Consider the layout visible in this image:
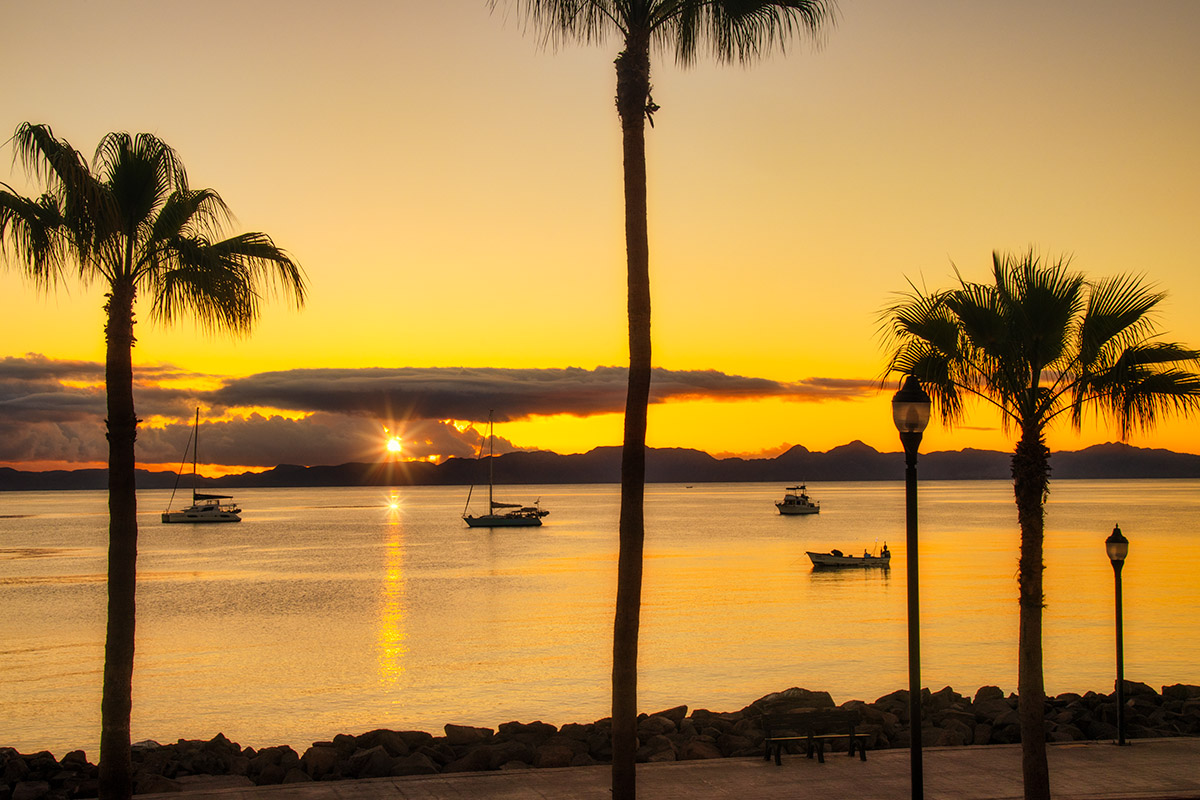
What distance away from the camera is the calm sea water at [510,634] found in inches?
1201

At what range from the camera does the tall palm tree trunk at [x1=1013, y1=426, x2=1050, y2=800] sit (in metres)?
11.0

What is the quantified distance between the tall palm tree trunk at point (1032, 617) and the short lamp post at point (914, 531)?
122cm

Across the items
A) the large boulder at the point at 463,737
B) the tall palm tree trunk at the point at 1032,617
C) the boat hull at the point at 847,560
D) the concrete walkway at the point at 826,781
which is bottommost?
the boat hull at the point at 847,560

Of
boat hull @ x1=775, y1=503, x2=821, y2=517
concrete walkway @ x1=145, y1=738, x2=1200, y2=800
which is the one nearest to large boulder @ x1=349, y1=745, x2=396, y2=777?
concrete walkway @ x1=145, y1=738, x2=1200, y2=800

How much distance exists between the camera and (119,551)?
35.0 feet

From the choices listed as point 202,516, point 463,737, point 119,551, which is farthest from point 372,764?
point 202,516

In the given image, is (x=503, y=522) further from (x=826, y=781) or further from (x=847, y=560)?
(x=826, y=781)

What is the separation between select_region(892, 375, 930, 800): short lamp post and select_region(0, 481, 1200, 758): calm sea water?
60.1 feet

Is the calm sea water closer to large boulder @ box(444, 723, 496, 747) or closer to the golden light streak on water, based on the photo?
the golden light streak on water

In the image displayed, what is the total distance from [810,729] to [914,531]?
17.8 feet

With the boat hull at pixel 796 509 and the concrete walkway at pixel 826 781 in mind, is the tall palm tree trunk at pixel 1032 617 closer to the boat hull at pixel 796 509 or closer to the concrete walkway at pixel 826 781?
the concrete walkway at pixel 826 781

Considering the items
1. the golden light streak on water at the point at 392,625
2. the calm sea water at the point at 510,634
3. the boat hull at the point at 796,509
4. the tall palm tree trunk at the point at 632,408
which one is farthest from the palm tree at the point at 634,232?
the boat hull at the point at 796,509

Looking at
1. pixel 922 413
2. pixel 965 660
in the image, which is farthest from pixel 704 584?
pixel 922 413

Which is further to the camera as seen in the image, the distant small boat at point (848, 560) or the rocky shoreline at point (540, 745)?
the distant small boat at point (848, 560)
